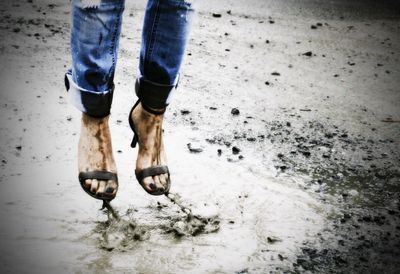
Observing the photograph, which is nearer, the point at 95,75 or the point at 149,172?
the point at 95,75

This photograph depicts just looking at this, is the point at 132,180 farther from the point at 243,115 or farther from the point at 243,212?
the point at 243,115

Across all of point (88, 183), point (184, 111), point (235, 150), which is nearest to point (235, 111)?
point (184, 111)

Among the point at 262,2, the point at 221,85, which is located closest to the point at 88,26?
the point at 221,85

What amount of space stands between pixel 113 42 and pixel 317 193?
3.90ft

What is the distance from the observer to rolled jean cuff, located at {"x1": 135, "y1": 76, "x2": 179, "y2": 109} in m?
1.46

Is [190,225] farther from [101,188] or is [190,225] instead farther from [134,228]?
[101,188]

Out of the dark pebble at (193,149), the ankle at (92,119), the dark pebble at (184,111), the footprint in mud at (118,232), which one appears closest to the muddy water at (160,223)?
the footprint in mud at (118,232)

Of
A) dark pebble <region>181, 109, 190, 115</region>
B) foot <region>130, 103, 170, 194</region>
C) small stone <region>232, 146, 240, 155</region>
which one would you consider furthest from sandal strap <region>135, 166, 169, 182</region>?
dark pebble <region>181, 109, 190, 115</region>

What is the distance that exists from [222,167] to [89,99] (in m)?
0.85

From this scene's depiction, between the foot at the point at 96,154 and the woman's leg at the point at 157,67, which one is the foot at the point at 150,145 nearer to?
the woman's leg at the point at 157,67

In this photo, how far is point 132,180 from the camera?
1.84 meters

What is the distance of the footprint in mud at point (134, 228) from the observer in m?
1.51

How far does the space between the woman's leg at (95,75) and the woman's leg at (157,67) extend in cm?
13

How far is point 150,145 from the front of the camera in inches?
61.3
